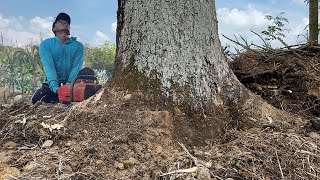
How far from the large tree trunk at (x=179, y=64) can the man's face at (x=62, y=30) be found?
2.70 metres

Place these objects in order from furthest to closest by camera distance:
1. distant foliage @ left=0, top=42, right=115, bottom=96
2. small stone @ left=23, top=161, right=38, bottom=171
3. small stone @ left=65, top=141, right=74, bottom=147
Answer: distant foliage @ left=0, top=42, right=115, bottom=96 < small stone @ left=65, top=141, right=74, bottom=147 < small stone @ left=23, top=161, right=38, bottom=171

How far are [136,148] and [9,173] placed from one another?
0.68 m

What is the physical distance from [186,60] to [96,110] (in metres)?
0.66

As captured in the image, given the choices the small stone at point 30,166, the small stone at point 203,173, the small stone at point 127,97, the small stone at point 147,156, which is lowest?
the small stone at point 203,173

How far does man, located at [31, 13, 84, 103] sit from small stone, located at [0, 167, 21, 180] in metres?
2.93

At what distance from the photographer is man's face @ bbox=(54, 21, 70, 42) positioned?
530 cm

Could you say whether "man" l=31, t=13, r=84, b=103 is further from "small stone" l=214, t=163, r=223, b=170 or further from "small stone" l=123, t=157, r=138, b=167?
"small stone" l=214, t=163, r=223, b=170

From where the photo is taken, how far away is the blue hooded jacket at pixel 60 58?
203 inches

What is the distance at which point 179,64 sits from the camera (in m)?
2.64

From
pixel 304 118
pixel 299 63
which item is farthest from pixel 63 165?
pixel 299 63

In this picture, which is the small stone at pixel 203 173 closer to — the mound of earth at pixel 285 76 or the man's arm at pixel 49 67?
the mound of earth at pixel 285 76

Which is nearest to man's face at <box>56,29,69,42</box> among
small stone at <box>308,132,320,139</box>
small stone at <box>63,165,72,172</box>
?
small stone at <box>63,165,72,172</box>

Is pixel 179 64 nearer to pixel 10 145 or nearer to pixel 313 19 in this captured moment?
pixel 10 145

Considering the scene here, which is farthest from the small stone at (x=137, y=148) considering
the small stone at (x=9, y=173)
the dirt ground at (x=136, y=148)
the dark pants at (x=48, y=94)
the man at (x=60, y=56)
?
the man at (x=60, y=56)
